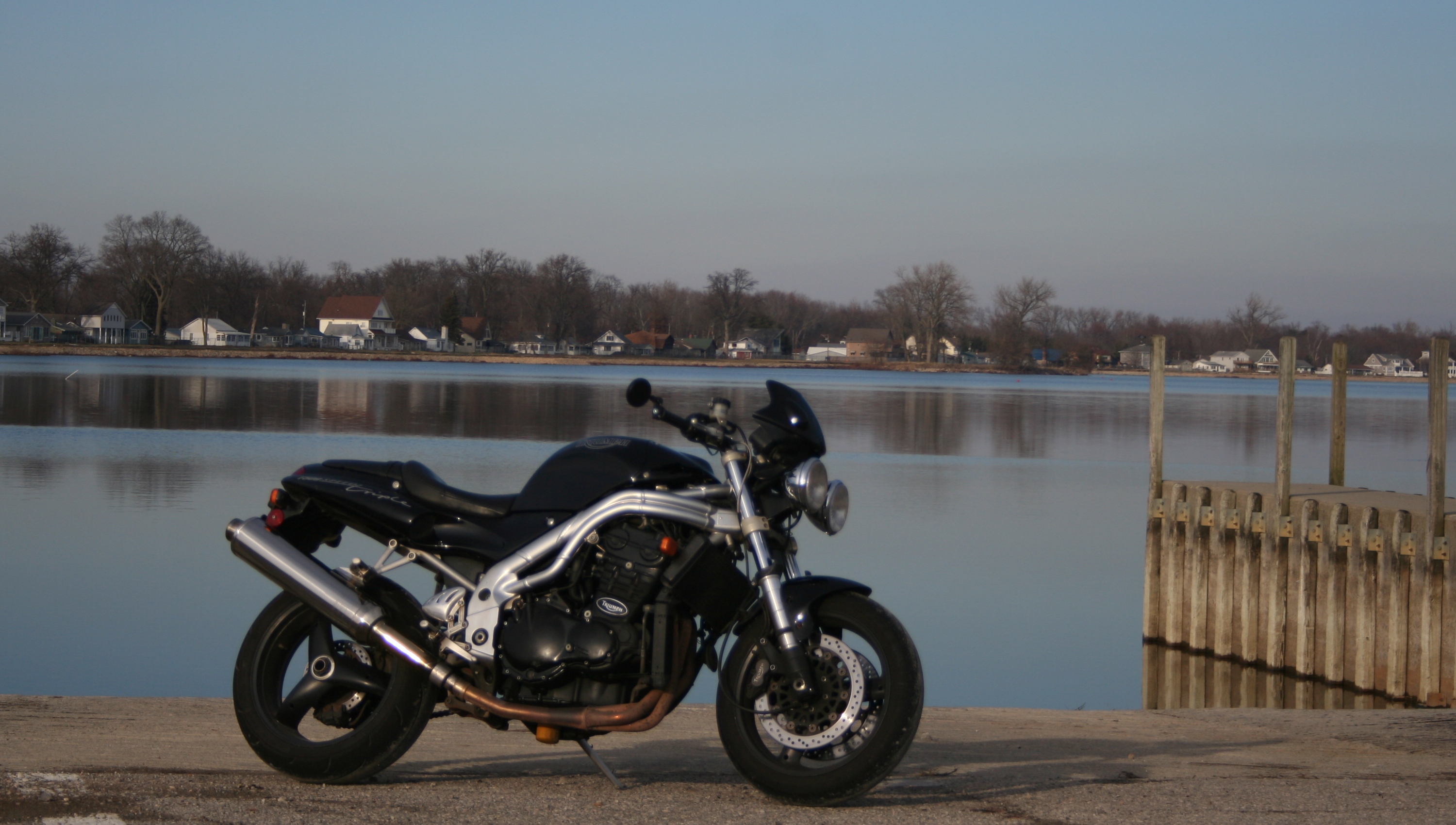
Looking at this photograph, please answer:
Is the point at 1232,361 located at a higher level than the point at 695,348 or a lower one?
lower

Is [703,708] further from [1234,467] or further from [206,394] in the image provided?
[206,394]

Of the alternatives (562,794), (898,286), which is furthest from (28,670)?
(898,286)

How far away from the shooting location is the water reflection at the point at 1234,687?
29.1 ft

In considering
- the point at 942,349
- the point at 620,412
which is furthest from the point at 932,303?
the point at 620,412

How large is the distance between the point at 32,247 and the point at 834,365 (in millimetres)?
75698

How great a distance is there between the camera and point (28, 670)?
883cm

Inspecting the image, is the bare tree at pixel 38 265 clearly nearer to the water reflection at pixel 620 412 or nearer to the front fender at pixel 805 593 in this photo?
the water reflection at pixel 620 412

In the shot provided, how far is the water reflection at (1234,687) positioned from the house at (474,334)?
129m

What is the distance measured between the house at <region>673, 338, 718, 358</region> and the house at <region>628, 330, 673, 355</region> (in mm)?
1292

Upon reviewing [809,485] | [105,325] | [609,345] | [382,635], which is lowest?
[382,635]

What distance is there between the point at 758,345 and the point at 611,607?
153470mm

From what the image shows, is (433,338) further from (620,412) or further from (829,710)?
(829,710)

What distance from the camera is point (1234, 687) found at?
9.55 meters

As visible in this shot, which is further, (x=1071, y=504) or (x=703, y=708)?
(x=1071, y=504)
